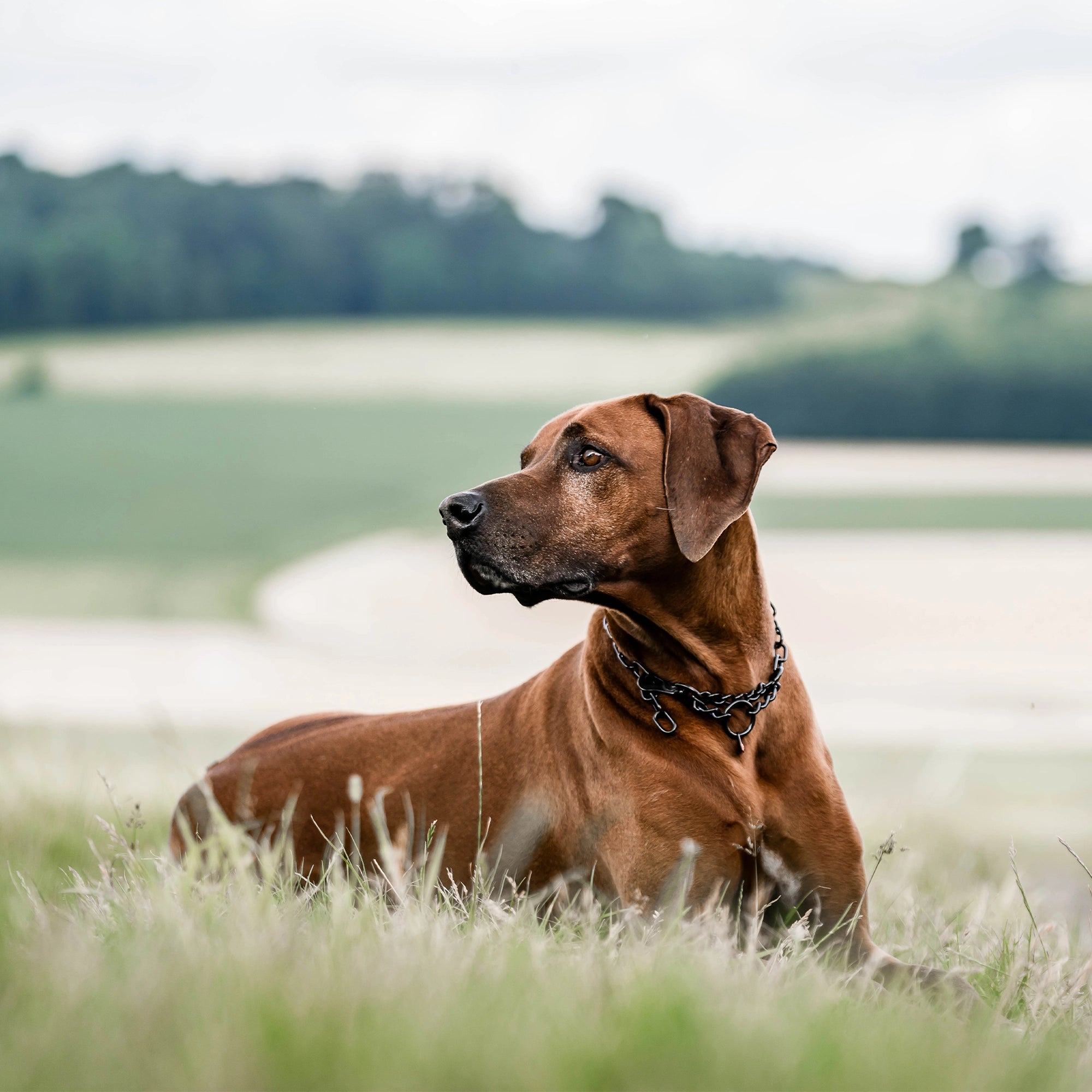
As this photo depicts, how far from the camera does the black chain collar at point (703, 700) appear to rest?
342cm

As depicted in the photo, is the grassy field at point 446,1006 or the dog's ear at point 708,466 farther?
the dog's ear at point 708,466

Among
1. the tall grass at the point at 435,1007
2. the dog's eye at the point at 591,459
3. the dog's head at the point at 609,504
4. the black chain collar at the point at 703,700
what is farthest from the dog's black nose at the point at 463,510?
the tall grass at the point at 435,1007

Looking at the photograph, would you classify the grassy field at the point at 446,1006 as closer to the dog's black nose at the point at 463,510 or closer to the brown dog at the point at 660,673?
the brown dog at the point at 660,673

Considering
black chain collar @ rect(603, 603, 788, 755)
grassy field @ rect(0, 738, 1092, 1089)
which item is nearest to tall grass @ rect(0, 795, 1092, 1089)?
grassy field @ rect(0, 738, 1092, 1089)

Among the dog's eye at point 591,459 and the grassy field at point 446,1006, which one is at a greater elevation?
the dog's eye at point 591,459

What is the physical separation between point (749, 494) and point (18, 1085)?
2228 mm

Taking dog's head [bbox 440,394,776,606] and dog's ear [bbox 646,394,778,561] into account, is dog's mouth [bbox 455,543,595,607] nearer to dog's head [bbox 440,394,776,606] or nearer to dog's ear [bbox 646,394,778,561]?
dog's head [bbox 440,394,776,606]

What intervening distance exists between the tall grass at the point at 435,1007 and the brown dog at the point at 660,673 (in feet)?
1.52

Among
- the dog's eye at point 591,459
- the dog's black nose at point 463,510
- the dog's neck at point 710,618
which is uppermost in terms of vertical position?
the dog's eye at point 591,459

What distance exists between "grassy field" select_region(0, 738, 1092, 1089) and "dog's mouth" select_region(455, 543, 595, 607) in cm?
82

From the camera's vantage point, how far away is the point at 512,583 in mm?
3334

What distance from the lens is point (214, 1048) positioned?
1.85 metres

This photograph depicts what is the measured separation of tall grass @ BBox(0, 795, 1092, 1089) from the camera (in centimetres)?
188

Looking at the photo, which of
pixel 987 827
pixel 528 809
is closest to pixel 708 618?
pixel 528 809
